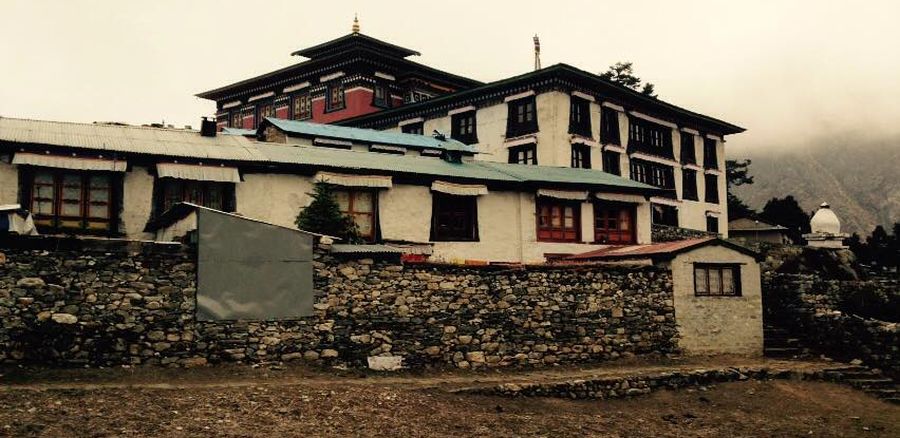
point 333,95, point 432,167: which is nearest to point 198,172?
point 432,167

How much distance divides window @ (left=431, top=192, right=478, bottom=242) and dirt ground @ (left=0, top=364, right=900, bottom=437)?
9.13 meters

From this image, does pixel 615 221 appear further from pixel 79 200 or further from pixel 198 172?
pixel 79 200

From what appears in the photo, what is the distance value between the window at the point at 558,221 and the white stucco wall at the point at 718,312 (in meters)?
6.94

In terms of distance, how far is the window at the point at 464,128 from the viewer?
1887 inches

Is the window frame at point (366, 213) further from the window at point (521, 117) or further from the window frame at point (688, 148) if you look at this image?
the window frame at point (688, 148)

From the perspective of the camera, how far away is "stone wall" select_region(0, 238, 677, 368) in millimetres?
17266

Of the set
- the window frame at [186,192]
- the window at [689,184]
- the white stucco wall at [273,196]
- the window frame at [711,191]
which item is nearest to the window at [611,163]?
the window at [689,184]

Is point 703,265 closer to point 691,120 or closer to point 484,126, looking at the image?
point 484,126

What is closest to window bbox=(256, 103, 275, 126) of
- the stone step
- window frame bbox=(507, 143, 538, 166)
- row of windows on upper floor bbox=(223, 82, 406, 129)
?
row of windows on upper floor bbox=(223, 82, 406, 129)

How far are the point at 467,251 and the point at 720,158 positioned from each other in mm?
36001

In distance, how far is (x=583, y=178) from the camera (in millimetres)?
33656

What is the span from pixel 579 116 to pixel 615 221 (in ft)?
46.2

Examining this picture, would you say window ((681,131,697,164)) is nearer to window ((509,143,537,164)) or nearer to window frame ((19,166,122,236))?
window ((509,143,537,164))

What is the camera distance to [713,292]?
85.7ft
